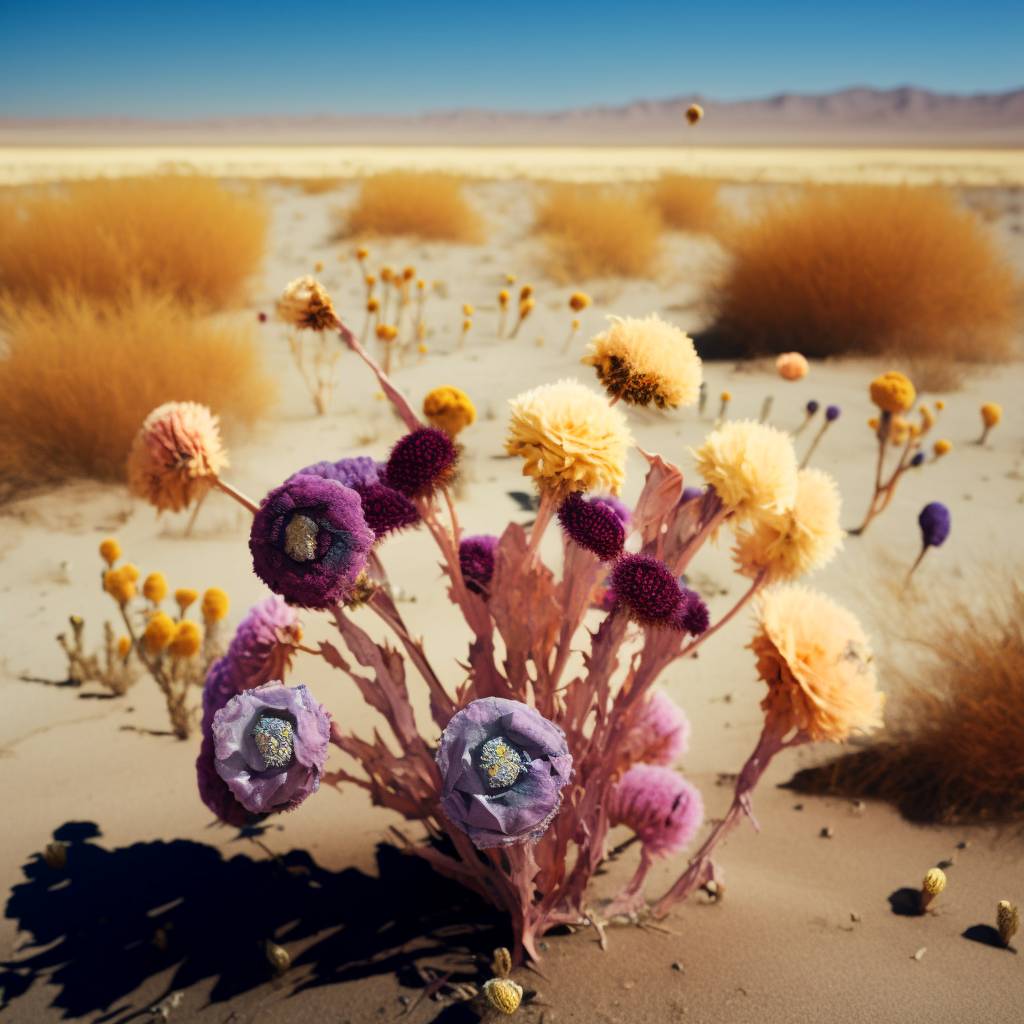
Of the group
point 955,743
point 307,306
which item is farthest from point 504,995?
point 955,743

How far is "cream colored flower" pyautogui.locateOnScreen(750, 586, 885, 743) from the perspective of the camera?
Result: 1207 mm

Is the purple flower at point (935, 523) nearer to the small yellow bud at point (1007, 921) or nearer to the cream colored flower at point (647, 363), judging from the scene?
the small yellow bud at point (1007, 921)

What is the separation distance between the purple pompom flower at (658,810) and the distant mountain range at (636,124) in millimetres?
112067

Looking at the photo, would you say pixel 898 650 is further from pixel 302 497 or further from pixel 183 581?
pixel 183 581

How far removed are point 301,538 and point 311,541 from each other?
1cm

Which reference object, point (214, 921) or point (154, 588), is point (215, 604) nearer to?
point (154, 588)

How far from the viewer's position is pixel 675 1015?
1299mm

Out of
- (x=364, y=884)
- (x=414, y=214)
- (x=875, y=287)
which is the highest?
(x=414, y=214)

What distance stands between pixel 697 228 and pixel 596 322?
7515 mm

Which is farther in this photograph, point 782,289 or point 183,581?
point 782,289

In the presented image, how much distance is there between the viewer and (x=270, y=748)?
2.90 ft

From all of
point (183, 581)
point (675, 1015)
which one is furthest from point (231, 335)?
point (675, 1015)

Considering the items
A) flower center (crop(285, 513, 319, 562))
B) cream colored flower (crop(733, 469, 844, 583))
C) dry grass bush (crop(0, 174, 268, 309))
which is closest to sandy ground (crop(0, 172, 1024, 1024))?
cream colored flower (crop(733, 469, 844, 583))

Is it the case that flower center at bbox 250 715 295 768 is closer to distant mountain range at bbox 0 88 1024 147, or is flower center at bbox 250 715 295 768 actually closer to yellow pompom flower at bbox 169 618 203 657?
yellow pompom flower at bbox 169 618 203 657
